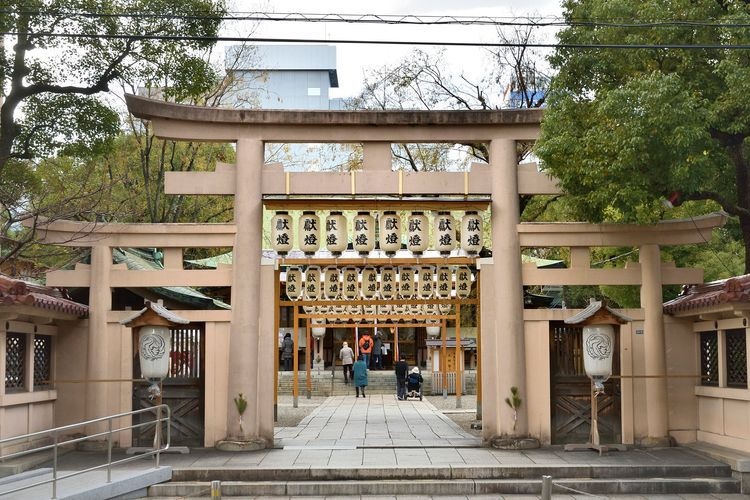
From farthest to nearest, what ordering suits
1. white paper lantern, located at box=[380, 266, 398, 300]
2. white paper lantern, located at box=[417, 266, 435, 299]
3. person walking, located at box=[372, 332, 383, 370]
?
person walking, located at box=[372, 332, 383, 370] → white paper lantern, located at box=[417, 266, 435, 299] → white paper lantern, located at box=[380, 266, 398, 300]

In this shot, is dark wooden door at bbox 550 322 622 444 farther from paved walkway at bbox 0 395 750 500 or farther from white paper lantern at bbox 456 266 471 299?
white paper lantern at bbox 456 266 471 299

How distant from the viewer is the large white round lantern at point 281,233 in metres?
16.5

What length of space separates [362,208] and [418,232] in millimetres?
1114

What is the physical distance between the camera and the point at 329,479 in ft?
44.8

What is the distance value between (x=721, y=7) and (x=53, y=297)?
39.3 feet

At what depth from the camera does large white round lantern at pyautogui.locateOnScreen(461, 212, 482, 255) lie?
16594 mm

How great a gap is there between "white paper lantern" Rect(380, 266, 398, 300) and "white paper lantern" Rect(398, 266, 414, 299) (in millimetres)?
649

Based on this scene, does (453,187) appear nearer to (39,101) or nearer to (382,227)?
(382,227)

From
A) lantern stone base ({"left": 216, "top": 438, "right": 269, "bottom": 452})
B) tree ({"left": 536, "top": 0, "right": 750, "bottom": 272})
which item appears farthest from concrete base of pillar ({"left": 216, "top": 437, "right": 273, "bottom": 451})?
tree ({"left": 536, "top": 0, "right": 750, "bottom": 272})

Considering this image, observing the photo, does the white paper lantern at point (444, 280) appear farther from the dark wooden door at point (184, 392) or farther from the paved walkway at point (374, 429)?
the dark wooden door at point (184, 392)

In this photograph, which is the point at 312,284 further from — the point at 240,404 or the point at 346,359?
the point at 346,359

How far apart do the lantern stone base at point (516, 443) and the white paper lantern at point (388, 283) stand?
193 inches

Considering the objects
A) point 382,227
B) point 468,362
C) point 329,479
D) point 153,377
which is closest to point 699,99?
point 382,227

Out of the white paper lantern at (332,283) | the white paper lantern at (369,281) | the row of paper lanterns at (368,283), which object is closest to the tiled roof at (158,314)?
the row of paper lanterns at (368,283)
